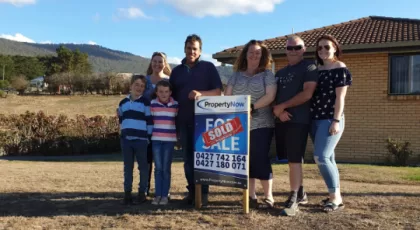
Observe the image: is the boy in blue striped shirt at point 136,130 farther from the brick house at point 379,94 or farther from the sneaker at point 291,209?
the brick house at point 379,94

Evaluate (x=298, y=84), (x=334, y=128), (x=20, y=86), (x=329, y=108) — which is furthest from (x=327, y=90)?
(x=20, y=86)

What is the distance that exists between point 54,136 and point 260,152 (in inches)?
470

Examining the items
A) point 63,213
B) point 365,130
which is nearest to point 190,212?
point 63,213

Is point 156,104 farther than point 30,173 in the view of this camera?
No

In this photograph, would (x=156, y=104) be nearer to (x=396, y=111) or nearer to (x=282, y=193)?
(x=282, y=193)

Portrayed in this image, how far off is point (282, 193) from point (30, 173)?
5.26 meters

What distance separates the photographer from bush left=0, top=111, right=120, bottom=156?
1477 centimetres

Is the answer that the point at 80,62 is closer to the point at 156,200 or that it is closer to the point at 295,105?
the point at 156,200

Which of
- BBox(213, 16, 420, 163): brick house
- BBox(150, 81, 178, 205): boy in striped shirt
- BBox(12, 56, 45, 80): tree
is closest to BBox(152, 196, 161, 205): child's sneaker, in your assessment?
BBox(150, 81, 178, 205): boy in striped shirt

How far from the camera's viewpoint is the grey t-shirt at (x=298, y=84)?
4918 millimetres

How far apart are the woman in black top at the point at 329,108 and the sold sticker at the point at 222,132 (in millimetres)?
917

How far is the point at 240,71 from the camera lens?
5.32 meters

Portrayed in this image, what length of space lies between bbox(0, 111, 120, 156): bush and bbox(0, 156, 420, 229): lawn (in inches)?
301

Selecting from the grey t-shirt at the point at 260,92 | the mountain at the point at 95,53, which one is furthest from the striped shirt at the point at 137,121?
the mountain at the point at 95,53
